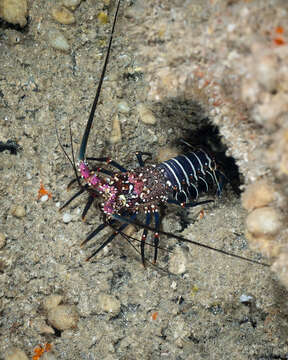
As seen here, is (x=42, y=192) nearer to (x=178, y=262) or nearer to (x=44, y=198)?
(x=44, y=198)

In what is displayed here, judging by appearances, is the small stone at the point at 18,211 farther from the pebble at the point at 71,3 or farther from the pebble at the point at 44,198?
the pebble at the point at 71,3

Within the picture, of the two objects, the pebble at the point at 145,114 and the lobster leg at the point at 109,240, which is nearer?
the lobster leg at the point at 109,240

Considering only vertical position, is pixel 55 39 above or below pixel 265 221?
above

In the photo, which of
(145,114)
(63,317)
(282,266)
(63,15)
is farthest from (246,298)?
(63,15)

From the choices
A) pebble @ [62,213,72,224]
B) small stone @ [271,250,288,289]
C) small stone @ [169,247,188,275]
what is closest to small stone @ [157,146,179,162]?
small stone @ [169,247,188,275]

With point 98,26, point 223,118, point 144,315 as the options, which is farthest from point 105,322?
point 98,26

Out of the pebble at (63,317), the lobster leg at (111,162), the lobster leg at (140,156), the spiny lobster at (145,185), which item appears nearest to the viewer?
the pebble at (63,317)

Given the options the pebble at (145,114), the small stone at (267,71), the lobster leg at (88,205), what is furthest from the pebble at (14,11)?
the small stone at (267,71)

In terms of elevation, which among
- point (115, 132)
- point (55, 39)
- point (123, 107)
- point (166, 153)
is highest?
point (55, 39)
